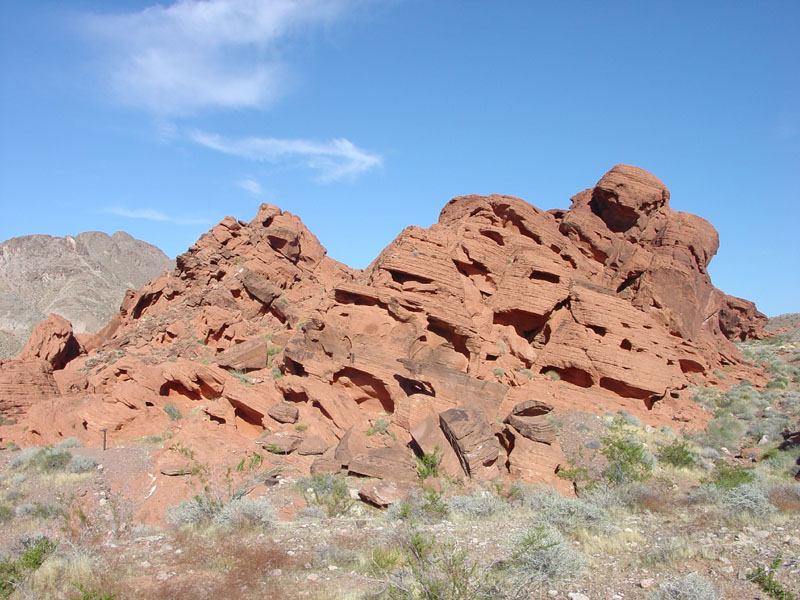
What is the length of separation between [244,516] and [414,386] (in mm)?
8368

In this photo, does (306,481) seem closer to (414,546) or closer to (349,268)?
(414,546)

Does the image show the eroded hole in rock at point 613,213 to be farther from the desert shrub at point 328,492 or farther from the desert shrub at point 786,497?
the desert shrub at point 328,492

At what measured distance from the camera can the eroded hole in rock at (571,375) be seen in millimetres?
20297

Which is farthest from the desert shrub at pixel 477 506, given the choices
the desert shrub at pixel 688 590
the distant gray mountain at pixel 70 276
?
the distant gray mountain at pixel 70 276

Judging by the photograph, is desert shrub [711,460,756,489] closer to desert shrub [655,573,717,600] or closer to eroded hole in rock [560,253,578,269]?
desert shrub [655,573,717,600]

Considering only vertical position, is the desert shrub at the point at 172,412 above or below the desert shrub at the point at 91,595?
above

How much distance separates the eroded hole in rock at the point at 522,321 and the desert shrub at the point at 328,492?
10.9 metres

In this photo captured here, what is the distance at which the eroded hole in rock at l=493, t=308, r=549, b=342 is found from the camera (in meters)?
21.5

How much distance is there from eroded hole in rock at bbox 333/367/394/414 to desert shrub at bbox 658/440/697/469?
8.54 meters

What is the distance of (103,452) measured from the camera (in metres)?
15.1

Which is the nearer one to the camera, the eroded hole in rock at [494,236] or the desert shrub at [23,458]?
the desert shrub at [23,458]

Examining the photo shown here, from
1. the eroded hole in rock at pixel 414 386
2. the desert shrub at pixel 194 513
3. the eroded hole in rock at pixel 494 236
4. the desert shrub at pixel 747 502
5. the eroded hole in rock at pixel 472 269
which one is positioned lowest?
the desert shrub at pixel 194 513

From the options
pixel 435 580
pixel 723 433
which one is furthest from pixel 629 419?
pixel 435 580

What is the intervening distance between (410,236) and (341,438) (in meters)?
8.96
